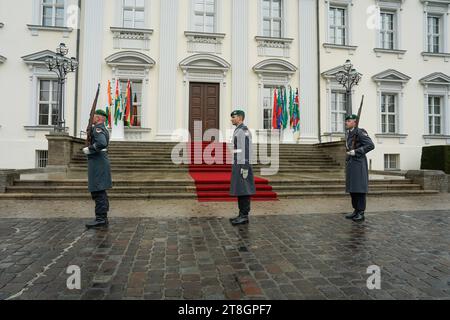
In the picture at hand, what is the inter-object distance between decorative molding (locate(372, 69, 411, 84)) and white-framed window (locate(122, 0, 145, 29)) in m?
12.8

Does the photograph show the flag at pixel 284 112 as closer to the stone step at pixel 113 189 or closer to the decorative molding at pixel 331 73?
the decorative molding at pixel 331 73

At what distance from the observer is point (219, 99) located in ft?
51.1

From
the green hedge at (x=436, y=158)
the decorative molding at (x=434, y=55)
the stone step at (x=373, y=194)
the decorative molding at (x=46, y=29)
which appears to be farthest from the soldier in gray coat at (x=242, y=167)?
the decorative molding at (x=434, y=55)

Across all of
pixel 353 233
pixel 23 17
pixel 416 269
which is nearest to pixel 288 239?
pixel 353 233

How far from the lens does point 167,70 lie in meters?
15.0

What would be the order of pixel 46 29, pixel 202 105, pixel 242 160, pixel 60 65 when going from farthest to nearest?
pixel 202 105
pixel 46 29
pixel 60 65
pixel 242 160

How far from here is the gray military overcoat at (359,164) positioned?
5641 millimetres

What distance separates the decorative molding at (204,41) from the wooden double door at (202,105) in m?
1.72

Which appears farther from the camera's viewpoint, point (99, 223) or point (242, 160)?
point (242, 160)

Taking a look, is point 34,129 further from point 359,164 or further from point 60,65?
point 359,164

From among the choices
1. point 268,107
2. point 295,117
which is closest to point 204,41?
point 268,107

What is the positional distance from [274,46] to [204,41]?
147 inches
